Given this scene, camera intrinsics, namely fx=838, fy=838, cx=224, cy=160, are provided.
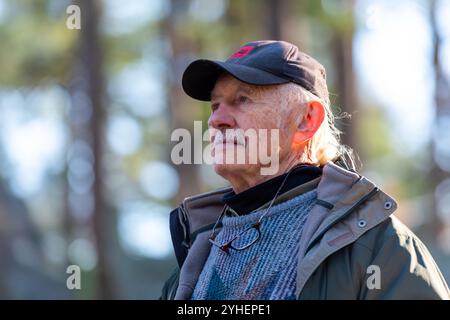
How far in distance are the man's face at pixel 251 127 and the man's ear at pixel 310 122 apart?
32 mm

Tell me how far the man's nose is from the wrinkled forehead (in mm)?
72

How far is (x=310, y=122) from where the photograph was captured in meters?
3.46

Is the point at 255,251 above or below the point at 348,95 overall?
above

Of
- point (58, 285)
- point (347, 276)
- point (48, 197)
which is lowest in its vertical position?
point (48, 197)

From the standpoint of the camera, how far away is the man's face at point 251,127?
10.9ft

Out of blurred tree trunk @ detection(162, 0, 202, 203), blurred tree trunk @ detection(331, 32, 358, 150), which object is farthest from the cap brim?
blurred tree trunk @ detection(162, 0, 202, 203)

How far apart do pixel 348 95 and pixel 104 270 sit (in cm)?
473

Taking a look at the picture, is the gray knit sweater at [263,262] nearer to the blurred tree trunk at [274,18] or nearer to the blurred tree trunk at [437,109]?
the blurred tree trunk at [274,18]

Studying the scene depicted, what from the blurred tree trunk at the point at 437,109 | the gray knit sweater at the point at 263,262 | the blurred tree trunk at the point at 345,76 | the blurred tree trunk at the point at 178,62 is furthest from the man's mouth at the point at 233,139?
the blurred tree trunk at the point at 437,109

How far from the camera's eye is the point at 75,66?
1789 centimetres

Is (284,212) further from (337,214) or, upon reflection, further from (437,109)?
(437,109)

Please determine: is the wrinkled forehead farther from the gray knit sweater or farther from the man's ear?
the gray knit sweater
